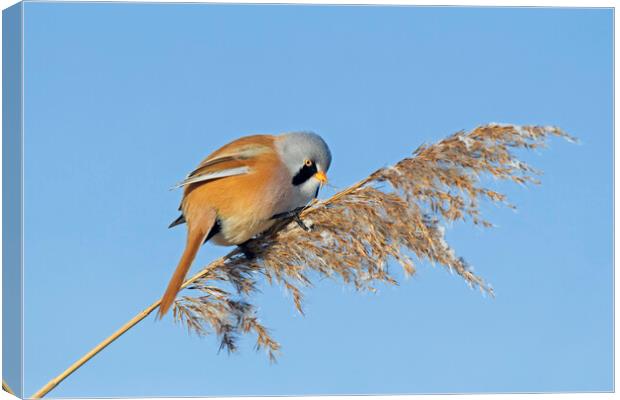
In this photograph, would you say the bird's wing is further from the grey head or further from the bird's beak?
the bird's beak

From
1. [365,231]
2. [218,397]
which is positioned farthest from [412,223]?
[218,397]

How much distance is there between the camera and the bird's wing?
4.55m

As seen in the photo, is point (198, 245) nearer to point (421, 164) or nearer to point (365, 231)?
point (365, 231)

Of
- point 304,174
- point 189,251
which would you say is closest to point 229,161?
point 304,174

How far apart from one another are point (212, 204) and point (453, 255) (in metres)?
1.26

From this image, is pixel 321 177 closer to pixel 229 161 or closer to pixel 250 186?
pixel 250 186

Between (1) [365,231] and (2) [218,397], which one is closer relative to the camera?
(1) [365,231]

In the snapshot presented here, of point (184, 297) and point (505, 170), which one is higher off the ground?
point (505, 170)

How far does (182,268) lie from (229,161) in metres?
0.71

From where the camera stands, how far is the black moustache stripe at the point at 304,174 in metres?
4.52

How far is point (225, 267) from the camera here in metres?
4.13

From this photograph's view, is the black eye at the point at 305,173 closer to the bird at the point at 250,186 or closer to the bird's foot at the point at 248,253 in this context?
the bird at the point at 250,186

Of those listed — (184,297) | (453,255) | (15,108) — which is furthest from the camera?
(15,108)

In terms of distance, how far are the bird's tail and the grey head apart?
533 mm
